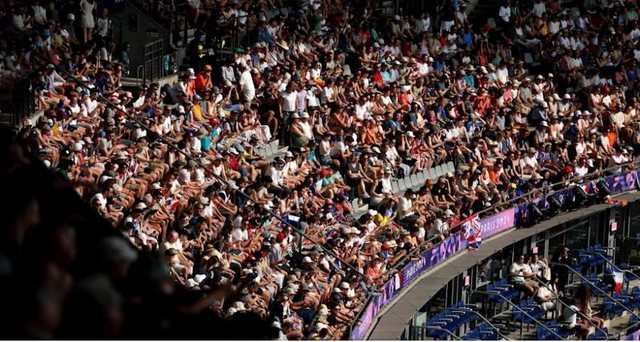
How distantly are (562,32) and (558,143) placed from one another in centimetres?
549

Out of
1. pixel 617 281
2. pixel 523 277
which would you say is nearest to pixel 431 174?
pixel 523 277

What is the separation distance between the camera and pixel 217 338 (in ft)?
35.6

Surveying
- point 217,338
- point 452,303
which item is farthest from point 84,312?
point 452,303

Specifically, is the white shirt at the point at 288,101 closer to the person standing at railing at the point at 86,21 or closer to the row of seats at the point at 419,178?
the row of seats at the point at 419,178

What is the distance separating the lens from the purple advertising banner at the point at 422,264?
19.3 m

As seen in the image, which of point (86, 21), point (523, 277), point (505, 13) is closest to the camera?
point (86, 21)

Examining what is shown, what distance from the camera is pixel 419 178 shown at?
26969 millimetres

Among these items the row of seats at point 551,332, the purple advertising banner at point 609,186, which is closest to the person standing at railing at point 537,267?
the purple advertising banner at point 609,186

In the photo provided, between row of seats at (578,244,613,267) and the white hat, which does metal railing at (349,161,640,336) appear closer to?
row of seats at (578,244,613,267)

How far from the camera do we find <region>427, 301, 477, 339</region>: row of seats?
21297 mm

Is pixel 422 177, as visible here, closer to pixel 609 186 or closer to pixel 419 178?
pixel 419 178

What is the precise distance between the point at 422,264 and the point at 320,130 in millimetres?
3912

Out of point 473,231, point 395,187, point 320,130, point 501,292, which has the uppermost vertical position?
point 320,130

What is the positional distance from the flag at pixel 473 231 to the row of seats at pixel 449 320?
197 centimetres
